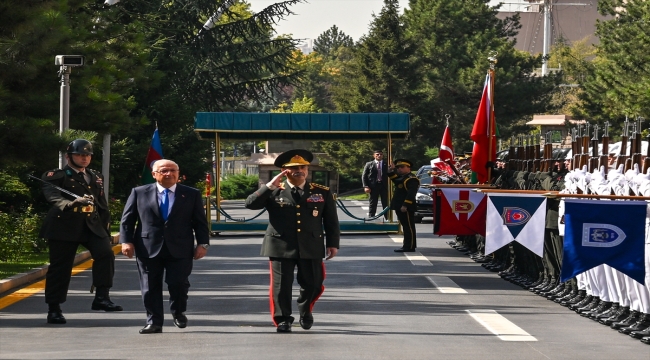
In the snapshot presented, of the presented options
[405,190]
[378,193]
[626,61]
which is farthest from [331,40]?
[405,190]

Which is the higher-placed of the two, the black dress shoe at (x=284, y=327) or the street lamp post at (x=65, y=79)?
the street lamp post at (x=65, y=79)

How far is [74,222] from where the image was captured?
43.3 feet

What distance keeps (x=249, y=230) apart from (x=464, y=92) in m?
46.1

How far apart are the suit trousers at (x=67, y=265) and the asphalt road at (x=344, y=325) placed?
0.32 m

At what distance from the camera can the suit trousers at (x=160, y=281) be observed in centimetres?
1181

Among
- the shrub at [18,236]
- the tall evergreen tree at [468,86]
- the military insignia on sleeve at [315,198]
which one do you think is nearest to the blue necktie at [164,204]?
the military insignia on sleeve at [315,198]

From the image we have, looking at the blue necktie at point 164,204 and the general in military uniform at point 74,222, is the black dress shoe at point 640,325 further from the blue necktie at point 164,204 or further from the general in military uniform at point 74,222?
the general in military uniform at point 74,222

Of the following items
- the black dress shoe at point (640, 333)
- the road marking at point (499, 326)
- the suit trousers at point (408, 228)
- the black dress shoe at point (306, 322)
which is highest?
the suit trousers at point (408, 228)

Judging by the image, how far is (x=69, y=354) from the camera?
10.5 metres

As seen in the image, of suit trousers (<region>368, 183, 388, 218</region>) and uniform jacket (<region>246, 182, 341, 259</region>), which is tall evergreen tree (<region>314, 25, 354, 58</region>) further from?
uniform jacket (<region>246, 182, 341, 259</region>)

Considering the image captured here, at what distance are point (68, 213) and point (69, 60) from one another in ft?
25.0

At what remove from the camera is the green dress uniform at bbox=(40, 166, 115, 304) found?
13.1 m

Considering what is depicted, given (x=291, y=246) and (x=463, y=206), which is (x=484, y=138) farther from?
(x=291, y=246)

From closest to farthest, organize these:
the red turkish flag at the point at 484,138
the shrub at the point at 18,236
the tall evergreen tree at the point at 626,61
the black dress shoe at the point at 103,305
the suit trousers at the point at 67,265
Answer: the suit trousers at the point at 67,265
the black dress shoe at the point at 103,305
the shrub at the point at 18,236
the red turkish flag at the point at 484,138
the tall evergreen tree at the point at 626,61
